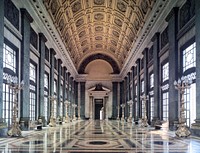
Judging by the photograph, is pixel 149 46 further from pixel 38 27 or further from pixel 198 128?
pixel 198 128

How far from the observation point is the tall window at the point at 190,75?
1501cm

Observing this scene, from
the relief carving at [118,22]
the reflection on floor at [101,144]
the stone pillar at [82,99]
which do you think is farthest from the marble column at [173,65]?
the stone pillar at [82,99]

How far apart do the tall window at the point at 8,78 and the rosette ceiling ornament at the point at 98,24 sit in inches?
259

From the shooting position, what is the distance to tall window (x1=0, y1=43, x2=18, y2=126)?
15.1m

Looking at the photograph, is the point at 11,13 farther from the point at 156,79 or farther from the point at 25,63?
the point at 156,79

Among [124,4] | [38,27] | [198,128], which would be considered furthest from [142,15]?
[198,128]

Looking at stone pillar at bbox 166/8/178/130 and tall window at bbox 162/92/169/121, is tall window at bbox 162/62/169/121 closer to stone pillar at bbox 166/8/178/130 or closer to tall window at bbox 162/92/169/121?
tall window at bbox 162/92/169/121

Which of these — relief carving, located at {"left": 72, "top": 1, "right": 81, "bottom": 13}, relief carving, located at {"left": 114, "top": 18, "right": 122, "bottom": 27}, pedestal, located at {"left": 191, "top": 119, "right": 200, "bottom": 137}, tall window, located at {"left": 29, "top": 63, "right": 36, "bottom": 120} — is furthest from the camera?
relief carving, located at {"left": 114, "top": 18, "right": 122, "bottom": 27}

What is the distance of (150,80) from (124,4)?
24.3ft

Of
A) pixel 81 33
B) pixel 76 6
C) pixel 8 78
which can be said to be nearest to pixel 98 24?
pixel 81 33

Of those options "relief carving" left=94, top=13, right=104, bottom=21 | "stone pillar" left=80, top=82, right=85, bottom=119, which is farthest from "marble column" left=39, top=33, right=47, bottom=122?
"stone pillar" left=80, top=82, right=85, bottom=119

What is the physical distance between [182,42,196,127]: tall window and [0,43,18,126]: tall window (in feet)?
30.1

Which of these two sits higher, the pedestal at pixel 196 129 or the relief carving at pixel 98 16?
the relief carving at pixel 98 16

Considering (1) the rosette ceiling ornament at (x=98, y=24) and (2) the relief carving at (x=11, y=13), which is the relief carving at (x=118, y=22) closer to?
(1) the rosette ceiling ornament at (x=98, y=24)
